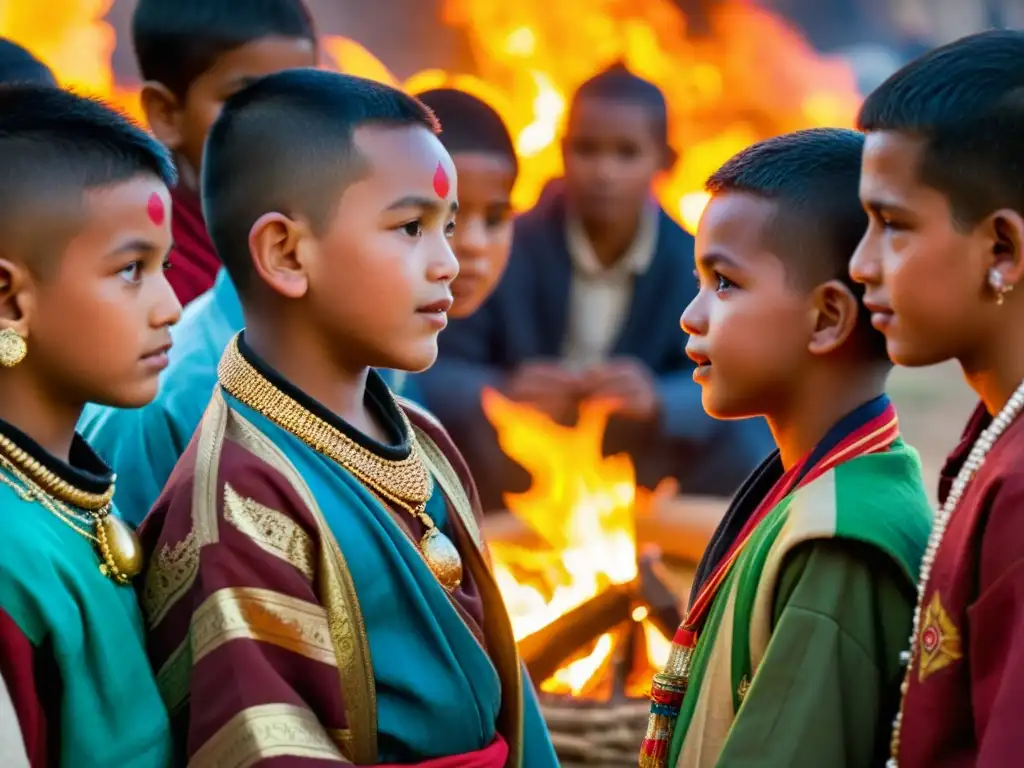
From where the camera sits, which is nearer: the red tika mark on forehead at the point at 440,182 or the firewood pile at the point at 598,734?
the red tika mark on forehead at the point at 440,182

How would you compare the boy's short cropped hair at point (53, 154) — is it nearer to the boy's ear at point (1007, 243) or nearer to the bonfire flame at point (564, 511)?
the boy's ear at point (1007, 243)

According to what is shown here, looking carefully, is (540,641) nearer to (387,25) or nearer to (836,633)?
(836,633)

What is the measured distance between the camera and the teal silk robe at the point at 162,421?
1.65 m

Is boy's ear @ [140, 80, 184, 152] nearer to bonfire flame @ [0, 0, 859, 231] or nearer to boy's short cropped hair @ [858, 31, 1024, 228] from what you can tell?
boy's short cropped hair @ [858, 31, 1024, 228]

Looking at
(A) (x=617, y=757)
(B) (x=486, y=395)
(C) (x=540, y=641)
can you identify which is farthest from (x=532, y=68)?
(A) (x=617, y=757)

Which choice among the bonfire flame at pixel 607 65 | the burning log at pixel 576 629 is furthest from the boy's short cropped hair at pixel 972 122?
the bonfire flame at pixel 607 65

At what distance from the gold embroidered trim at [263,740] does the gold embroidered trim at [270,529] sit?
0.13m

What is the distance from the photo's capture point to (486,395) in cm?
388

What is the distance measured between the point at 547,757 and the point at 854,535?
0.49 m

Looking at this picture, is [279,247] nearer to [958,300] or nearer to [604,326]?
[958,300]

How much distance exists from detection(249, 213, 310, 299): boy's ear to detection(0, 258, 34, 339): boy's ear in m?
0.23

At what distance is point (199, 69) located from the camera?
1.98 m

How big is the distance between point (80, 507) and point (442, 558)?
365 mm

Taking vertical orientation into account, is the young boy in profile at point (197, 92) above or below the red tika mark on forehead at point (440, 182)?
above
